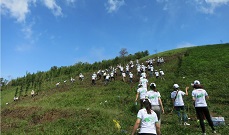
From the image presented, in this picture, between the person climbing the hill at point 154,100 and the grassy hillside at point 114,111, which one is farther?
the grassy hillside at point 114,111

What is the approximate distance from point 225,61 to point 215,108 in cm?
2980

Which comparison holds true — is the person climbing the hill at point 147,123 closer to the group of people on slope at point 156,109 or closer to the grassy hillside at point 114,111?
the group of people on slope at point 156,109

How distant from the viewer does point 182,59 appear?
56406mm

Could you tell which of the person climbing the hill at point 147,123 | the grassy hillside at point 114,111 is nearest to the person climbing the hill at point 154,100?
the grassy hillside at point 114,111

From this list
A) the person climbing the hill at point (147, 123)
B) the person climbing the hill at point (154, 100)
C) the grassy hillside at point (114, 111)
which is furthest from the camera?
the grassy hillside at point (114, 111)

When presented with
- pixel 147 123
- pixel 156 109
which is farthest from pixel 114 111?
pixel 147 123

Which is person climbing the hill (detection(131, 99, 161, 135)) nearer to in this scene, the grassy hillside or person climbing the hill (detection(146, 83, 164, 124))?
person climbing the hill (detection(146, 83, 164, 124))

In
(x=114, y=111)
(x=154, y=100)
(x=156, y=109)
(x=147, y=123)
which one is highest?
(x=154, y=100)

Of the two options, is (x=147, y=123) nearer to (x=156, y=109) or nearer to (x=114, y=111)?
(x=156, y=109)

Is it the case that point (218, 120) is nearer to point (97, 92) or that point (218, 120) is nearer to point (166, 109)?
point (166, 109)

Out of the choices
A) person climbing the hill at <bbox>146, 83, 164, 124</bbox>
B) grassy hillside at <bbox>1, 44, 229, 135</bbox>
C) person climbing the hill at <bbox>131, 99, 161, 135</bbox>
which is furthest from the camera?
grassy hillside at <bbox>1, 44, 229, 135</bbox>

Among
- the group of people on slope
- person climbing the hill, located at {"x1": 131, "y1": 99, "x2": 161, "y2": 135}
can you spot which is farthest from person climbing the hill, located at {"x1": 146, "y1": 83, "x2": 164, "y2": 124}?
person climbing the hill, located at {"x1": 131, "y1": 99, "x2": 161, "y2": 135}

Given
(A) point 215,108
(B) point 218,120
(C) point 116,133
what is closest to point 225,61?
(A) point 215,108

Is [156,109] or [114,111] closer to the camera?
[156,109]
